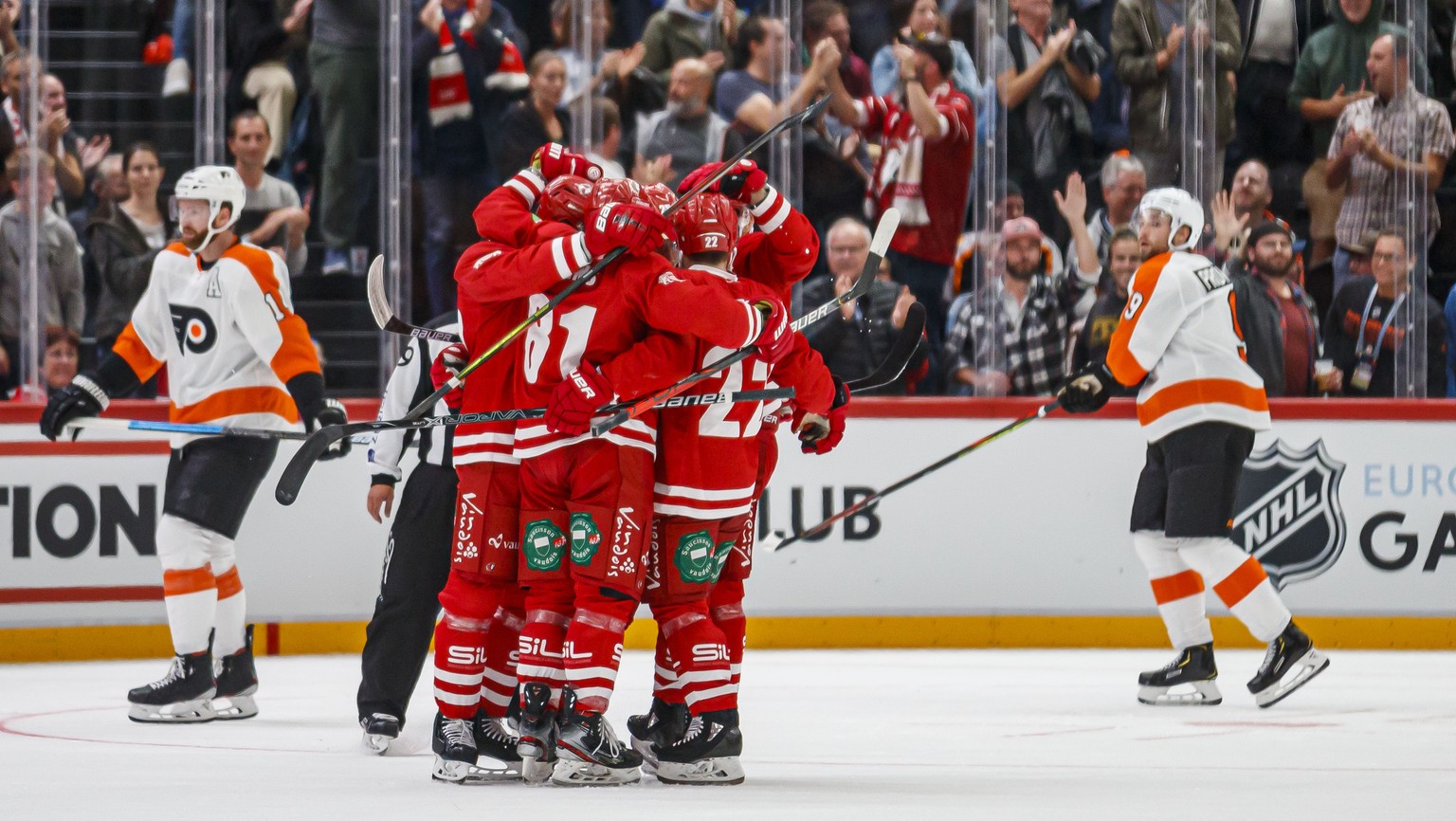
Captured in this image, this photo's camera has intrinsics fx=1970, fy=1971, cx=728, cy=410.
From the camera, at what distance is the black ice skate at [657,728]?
3.85 m

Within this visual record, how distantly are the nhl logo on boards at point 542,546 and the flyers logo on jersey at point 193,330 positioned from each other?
1.67 meters

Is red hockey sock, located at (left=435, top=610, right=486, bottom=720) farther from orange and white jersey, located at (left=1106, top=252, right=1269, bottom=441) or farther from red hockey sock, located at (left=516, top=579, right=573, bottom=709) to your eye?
orange and white jersey, located at (left=1106, top=252, right=1269, bottom=441)

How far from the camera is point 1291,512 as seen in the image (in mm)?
6723

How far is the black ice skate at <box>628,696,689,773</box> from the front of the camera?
3848 millimetres

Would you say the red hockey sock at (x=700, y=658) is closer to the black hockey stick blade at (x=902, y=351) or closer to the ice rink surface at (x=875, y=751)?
the ice rink surface at (x=875, y=751)

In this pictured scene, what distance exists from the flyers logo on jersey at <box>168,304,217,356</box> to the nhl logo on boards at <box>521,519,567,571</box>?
167cm

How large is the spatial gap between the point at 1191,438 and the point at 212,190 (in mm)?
2667

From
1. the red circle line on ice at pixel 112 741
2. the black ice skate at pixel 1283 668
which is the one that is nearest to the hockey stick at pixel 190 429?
the red circle line on ice at pixel 112 741

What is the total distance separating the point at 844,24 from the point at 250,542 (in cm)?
290

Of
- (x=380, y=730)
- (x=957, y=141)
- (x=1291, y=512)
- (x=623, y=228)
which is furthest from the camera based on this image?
(x=957, y=141)

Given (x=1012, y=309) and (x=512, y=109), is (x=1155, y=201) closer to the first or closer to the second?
(x=1012, y=309)

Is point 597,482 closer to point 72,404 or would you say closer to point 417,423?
point 417,423

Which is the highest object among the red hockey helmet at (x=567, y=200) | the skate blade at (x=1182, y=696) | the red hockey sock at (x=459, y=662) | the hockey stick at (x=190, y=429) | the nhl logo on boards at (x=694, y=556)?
the red hockey helmet at (x=567, y=200)

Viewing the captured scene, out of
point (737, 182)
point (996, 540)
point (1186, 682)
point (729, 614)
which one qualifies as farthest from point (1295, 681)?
point (737, 182)
